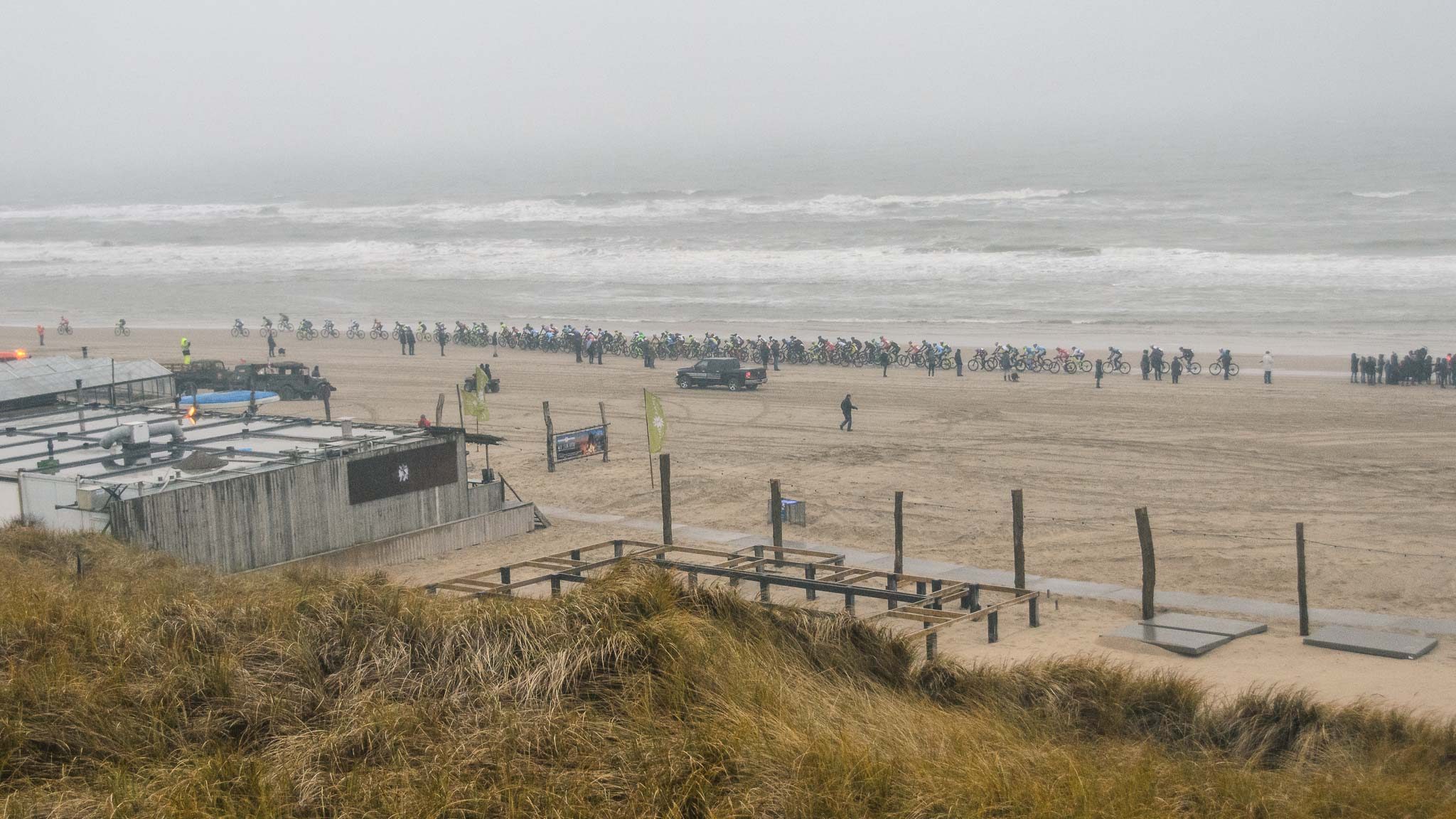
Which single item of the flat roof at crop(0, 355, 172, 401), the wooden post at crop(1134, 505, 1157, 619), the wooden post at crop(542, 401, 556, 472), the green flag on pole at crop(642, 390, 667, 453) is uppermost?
the flat roof at crop(0, 355, 172, 401)

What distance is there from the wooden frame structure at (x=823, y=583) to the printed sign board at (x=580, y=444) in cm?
934

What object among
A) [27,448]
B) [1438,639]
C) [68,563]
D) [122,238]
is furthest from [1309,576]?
[122,238]

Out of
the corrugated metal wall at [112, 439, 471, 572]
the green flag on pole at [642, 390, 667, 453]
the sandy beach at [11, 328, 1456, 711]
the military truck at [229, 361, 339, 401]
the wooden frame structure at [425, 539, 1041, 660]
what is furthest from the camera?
the military truck at [229, 361, 339, 401]

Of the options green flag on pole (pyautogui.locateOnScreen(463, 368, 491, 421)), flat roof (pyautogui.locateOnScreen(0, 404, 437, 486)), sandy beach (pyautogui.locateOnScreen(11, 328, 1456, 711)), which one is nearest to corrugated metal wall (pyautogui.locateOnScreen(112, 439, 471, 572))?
flat roof (pyautogui.locateOnScreen(0, 404, 437, 486))

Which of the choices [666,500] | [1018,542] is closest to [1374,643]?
[1018,542]

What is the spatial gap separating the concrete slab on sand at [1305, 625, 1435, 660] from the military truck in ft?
101

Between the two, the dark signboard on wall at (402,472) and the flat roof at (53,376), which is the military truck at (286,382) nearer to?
the flat roof at (53,376)

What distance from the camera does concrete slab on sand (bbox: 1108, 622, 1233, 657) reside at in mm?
15258

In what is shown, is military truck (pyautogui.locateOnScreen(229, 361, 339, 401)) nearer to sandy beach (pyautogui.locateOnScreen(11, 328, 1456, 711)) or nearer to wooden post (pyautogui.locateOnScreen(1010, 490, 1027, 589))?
sandy beach (pyautogui.locateOnScreen(11, 328, 1456, 711))

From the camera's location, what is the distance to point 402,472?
2206 centimetres

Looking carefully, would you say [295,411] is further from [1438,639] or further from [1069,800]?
[1069,800]

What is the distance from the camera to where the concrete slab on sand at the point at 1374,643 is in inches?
595

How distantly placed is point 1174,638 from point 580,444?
16.7 m

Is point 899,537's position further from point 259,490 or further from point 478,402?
point 478,402
